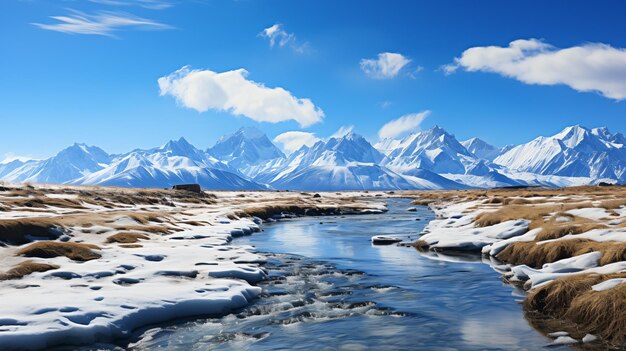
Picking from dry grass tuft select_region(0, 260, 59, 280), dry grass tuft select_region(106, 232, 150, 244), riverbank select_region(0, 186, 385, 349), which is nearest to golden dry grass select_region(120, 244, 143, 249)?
riverbank select_region(0, 186, 385, 349)

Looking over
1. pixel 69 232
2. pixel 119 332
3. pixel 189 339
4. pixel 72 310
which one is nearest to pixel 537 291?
pixel 189 339

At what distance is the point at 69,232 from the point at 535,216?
4015cm

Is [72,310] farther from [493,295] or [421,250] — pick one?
[421,250]

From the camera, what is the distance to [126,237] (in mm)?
38312

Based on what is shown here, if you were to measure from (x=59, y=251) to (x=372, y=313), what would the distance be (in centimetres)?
1958

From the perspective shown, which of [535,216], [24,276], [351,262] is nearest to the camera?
[24,276]

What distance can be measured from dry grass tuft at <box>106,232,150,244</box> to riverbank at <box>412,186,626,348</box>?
2352cm

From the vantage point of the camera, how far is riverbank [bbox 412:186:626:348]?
53.6ft

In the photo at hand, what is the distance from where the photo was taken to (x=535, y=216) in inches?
1709

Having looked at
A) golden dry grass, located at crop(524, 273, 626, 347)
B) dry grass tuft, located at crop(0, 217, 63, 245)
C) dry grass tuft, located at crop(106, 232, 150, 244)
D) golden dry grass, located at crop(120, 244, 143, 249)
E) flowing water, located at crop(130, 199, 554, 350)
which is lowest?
flowing water, located at crop(130, 199, 554, 350)

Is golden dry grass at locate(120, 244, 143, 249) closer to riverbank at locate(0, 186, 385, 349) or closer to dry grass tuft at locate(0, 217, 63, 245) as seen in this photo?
riverbank at locate(0, 186, 385, 349)

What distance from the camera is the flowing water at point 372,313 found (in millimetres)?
16734

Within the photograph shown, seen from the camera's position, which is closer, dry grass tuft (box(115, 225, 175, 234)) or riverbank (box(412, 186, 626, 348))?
riverbank (box(412, 186, 626, 348))

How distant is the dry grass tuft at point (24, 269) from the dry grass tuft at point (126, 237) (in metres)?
11.8
